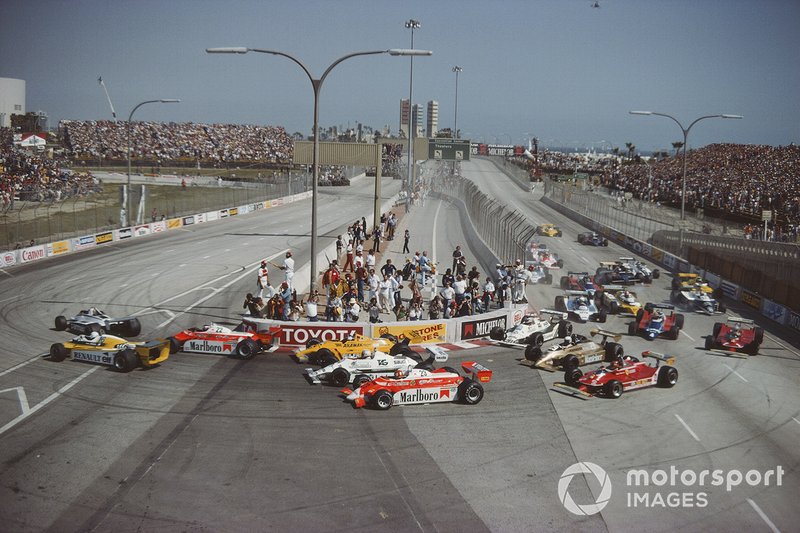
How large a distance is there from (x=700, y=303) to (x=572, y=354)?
37.8ft

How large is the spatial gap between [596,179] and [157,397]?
3565 inches

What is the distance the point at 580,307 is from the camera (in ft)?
88.1

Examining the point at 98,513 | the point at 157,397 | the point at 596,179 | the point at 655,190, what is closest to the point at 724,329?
the point at 157,397

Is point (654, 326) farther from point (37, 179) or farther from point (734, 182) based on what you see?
point (37, 179)

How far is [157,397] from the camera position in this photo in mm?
16484

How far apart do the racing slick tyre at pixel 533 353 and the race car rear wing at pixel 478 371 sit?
99.7 inches

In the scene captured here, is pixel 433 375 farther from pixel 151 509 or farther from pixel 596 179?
pixel 596 179

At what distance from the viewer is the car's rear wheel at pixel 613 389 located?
17.3 m

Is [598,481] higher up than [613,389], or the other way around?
[613,389]

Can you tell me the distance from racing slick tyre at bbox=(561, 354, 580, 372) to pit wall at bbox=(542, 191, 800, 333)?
1207cm

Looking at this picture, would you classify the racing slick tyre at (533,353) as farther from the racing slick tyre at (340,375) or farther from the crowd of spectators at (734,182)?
the crowd of spectators at (734,182)

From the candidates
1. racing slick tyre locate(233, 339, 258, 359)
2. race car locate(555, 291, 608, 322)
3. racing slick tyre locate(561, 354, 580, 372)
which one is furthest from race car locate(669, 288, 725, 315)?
racing slick tyre locate(233, 339, 258, 359)

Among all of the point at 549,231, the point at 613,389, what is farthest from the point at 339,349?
the point at 549,231

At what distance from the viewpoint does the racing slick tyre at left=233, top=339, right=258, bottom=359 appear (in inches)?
781
